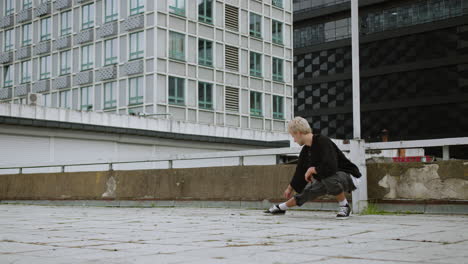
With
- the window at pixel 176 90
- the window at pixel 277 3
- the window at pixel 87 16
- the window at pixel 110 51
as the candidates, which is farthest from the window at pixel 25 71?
the window at pixel 277 3

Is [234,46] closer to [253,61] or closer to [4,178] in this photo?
[253,61]

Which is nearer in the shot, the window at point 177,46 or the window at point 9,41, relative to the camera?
the window at point 177,46

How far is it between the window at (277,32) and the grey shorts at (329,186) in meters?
44.7

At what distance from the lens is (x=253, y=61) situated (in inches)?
1982

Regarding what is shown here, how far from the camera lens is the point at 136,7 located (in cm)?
4344

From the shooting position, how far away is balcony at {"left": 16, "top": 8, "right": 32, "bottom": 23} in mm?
51406

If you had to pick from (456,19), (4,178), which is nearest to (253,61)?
(456,19)

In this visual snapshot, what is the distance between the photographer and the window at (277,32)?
52594 millimetres

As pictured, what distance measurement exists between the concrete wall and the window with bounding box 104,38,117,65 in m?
27.4

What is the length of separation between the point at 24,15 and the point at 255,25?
19.1 meters

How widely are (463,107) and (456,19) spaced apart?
26.3 feet

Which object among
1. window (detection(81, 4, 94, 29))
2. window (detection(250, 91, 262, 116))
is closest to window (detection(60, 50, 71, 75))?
window (detection(81, 4, 94, 29))

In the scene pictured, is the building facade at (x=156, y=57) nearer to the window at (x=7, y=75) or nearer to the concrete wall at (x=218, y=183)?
the window at (x=7, y=75)

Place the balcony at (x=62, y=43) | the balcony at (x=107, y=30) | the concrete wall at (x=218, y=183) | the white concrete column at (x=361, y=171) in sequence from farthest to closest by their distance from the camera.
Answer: the balcony at (x=62, y=43), the balcony at (x=107, y=30), the white concrete column at (x=361, y=171), the concrete wall at (x=218, y=183)
